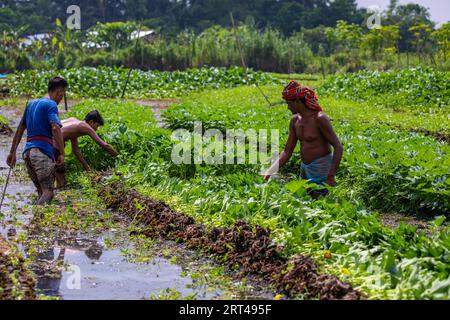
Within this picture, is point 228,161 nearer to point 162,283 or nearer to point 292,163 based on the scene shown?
point 292,163

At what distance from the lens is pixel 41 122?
8109mm

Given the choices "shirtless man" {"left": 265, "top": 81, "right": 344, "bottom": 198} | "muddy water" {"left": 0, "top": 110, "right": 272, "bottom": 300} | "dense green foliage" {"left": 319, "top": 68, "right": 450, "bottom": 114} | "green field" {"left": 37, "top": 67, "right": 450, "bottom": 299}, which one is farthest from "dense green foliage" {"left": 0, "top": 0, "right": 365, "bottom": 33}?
"muddy water" {"left": 0, "top": 110, "right": 272, "bottom": 300}

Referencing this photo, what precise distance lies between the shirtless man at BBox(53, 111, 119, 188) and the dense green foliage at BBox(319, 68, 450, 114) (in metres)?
10.4

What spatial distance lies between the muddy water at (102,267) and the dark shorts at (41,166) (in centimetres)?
55

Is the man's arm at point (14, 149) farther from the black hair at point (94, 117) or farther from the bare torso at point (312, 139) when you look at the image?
the bare torso at point (312, 139)

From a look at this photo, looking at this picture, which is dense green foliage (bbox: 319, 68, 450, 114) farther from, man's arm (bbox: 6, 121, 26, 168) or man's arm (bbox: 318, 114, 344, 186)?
man's arm (bbox: 6, 121, 26, 168)

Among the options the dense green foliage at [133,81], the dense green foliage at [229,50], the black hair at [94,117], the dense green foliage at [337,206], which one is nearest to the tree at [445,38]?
the dense green foliage at [229,50]

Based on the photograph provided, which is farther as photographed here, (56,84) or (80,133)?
(80,133)

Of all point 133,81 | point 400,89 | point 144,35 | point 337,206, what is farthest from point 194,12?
point 337,206

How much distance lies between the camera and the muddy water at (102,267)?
5312 millimetres

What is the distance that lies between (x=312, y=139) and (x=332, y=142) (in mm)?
274

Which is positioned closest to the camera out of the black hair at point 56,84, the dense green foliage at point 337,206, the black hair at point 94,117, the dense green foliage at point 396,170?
the dense green foliage at point 337,206

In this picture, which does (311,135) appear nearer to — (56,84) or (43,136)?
(56,84)

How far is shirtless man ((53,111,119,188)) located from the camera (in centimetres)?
955
